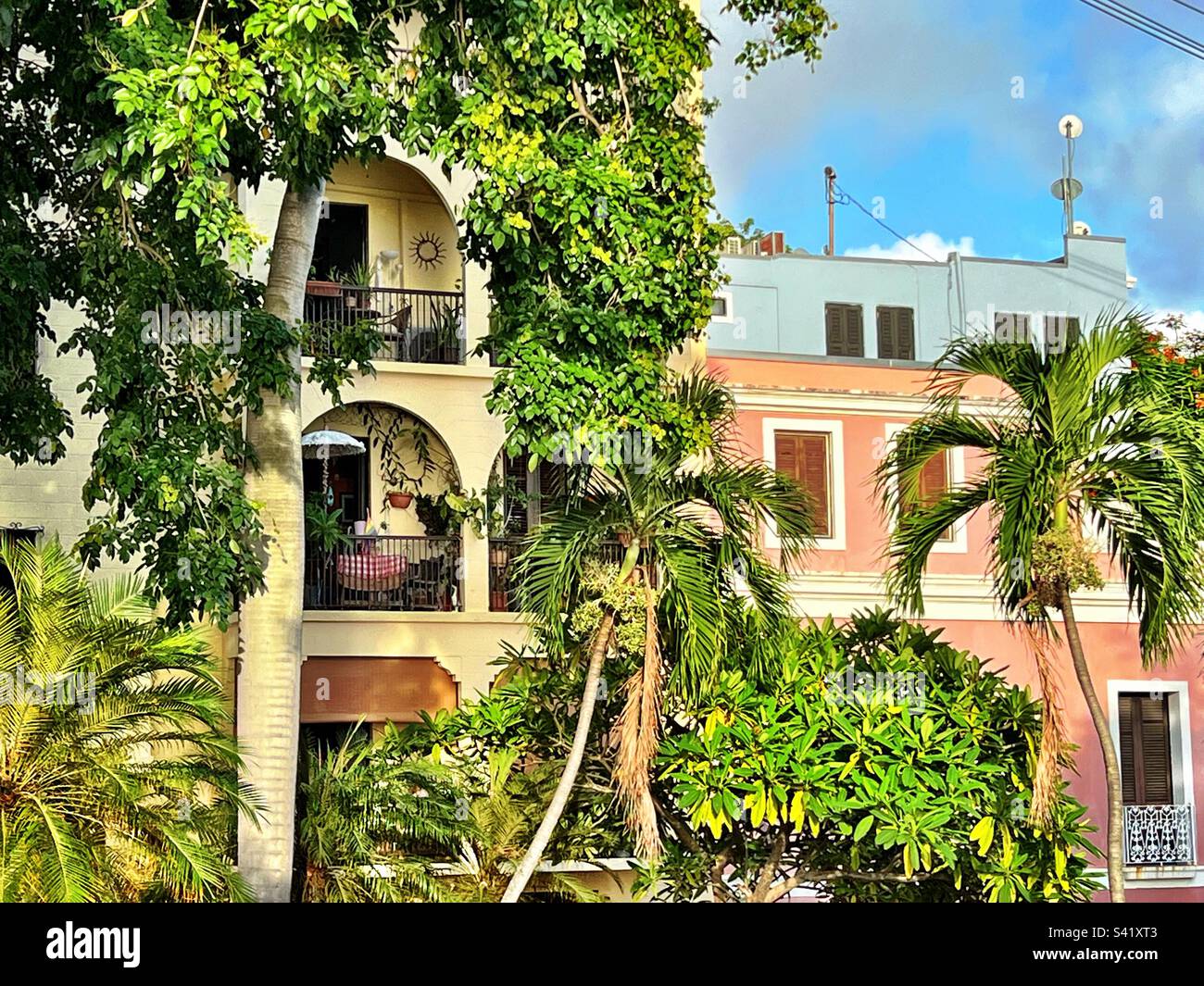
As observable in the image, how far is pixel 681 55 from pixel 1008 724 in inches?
217

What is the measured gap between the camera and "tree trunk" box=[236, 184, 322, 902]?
12758mm

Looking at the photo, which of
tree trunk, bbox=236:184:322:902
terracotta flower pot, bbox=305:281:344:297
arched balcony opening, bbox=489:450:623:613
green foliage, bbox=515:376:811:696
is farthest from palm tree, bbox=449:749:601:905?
terracotta flower pot, bbox=305:281:344:297

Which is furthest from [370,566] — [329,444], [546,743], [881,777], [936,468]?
[881,777]

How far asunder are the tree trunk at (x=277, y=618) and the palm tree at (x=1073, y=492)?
14.7 ft

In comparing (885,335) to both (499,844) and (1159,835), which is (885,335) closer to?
(1159,835)

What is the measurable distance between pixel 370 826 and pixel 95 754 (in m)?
2.48

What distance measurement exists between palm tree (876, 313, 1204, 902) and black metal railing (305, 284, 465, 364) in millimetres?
8196

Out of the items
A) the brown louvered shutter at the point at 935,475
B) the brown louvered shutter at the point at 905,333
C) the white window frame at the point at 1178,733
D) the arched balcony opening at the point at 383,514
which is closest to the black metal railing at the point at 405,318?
the arched balcony opening at the point at 383,514

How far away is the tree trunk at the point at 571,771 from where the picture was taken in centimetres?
1314

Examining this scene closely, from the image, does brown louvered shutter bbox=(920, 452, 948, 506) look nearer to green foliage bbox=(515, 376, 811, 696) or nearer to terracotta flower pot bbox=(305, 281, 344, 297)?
terracotta flower pot bbox=(305, 281, 344, 297)

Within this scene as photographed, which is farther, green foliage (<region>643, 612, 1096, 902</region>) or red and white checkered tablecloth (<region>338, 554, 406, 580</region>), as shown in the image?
red and white checkered tablecloth (<region>338, 554, 406, 580</region>)

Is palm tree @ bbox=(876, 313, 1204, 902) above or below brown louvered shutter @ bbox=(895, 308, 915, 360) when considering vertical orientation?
below
